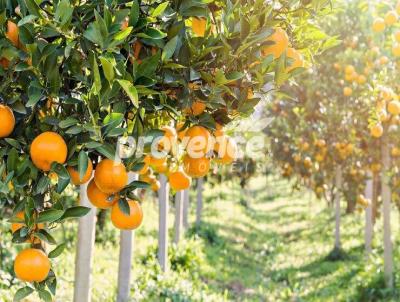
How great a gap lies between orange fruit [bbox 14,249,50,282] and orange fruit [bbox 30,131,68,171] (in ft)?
0.89

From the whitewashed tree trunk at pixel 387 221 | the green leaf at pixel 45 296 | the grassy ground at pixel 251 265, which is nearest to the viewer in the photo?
the green leaf at pixel 45 296

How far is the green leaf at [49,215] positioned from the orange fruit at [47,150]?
119mm

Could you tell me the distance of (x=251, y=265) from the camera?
9617mm

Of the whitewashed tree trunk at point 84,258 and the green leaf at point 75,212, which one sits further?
the whitewashed tree trunk at point 84,258

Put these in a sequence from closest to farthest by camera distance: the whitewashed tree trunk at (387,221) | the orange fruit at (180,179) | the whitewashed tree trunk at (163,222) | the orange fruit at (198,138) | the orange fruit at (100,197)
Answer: the orange fruit at (100,197), the orange fruit at (198,138), the orange fruit at (180,179), the whitewashed tree trunk at (163,222), the whitewashed tree trunk at (387,221)

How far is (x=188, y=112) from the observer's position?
1.82 m

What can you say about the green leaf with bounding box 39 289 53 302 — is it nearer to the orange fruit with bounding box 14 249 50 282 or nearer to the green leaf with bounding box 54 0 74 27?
the orange fruit with bounding box 14 249 50 282

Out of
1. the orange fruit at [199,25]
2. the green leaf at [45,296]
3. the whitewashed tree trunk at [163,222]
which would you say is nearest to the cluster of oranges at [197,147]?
the orange fruit at [199,25]

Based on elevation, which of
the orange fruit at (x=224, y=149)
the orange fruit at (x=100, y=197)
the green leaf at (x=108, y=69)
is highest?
the green leaf at (x=108, y=69)

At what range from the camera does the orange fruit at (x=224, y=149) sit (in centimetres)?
197

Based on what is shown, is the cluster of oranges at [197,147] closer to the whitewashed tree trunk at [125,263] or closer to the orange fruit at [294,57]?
the orange fruit at [294,57]

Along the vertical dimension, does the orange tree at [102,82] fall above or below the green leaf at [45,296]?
above

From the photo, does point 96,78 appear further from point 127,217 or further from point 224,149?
point 224,149

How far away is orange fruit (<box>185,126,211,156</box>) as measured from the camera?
180 cm
